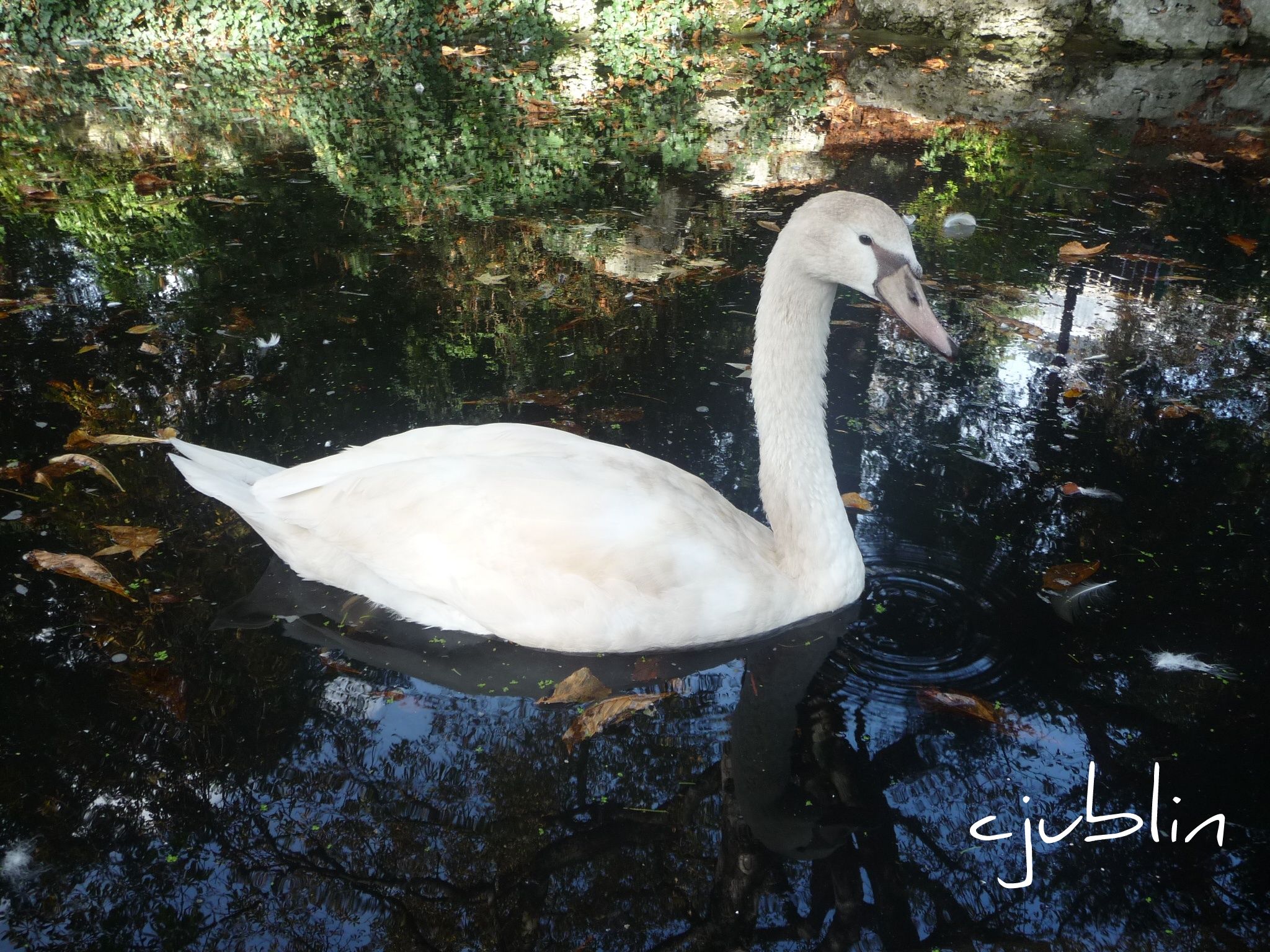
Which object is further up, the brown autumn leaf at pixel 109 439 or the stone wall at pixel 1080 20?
the stone wall at pixel 1080 20

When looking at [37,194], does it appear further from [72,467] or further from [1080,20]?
[1080,20]

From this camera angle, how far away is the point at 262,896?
2.52 meters

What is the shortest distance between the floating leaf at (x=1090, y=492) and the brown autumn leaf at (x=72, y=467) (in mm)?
3939

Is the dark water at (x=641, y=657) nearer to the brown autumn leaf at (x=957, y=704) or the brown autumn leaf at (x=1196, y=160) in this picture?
the brown autumn leaf at (x=957, y=704)

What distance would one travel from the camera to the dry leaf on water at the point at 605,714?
302cm

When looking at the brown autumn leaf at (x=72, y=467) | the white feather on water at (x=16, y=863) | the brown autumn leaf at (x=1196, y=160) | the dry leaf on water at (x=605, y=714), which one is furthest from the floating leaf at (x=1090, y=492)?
the brown autumn leaf at (x=1196, y=160)

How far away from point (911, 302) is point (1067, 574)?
127 centimetres

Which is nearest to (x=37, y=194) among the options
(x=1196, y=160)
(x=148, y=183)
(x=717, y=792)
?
(x=148, y=183)

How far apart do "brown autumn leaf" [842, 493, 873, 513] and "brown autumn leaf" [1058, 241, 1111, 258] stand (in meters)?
3.40

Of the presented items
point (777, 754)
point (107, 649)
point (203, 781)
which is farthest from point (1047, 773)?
point (107, 649)

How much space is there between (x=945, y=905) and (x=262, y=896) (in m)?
1.72

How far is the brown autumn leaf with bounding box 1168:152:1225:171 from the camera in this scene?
27.2 ft

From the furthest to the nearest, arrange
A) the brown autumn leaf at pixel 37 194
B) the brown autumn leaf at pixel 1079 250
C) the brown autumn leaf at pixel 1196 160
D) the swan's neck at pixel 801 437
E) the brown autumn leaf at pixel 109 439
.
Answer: the brown autumn leaf at pixel 1196 160 → the brown autumn leaf at pixel 37 194 → the brown autumn leaf at pixel 1079 250 → the brown autumn leaf at pixel 109 439 → the swan's neck at pixel 801 437

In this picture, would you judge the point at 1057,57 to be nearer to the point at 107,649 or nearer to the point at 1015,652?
the point at 1015,652
